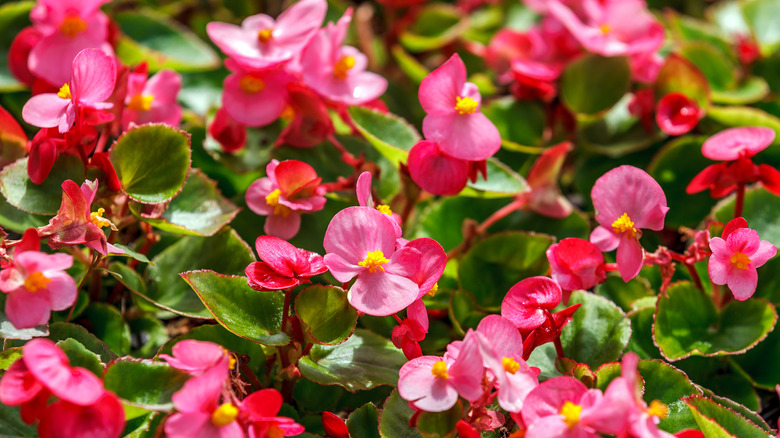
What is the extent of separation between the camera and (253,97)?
918mm

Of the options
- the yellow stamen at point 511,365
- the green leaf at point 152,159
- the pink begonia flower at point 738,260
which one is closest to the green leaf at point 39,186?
the green leaf at point 152,159

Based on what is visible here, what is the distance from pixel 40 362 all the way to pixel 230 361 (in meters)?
0.15

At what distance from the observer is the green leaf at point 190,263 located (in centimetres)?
82

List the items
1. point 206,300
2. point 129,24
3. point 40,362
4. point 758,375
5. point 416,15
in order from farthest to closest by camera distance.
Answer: point 416,15 < point 129,24 < point 758,375 < point 206,300 < point 40,362

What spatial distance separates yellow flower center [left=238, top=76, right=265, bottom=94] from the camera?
0.90 meters

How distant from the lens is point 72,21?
95cm

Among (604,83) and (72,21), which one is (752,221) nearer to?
(604,83)

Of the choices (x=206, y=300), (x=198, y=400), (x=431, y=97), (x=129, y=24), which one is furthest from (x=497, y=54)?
(x=198, y=400)

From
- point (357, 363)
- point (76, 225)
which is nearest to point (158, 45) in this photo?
point (76, 225)

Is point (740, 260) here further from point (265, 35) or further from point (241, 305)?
point (265, 35)

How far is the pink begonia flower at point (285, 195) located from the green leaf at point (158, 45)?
46 cm

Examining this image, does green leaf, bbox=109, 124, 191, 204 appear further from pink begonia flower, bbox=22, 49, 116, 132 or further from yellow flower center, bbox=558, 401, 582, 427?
yellow flower center, bbox=558, 401, 582, 427

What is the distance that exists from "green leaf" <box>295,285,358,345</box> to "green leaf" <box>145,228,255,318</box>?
0.46ft

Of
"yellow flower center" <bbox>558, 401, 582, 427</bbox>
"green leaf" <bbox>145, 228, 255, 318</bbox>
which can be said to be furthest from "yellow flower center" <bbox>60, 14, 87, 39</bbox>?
"yellow flower center" <bbox>558, 401, 582, 427</bbox>
